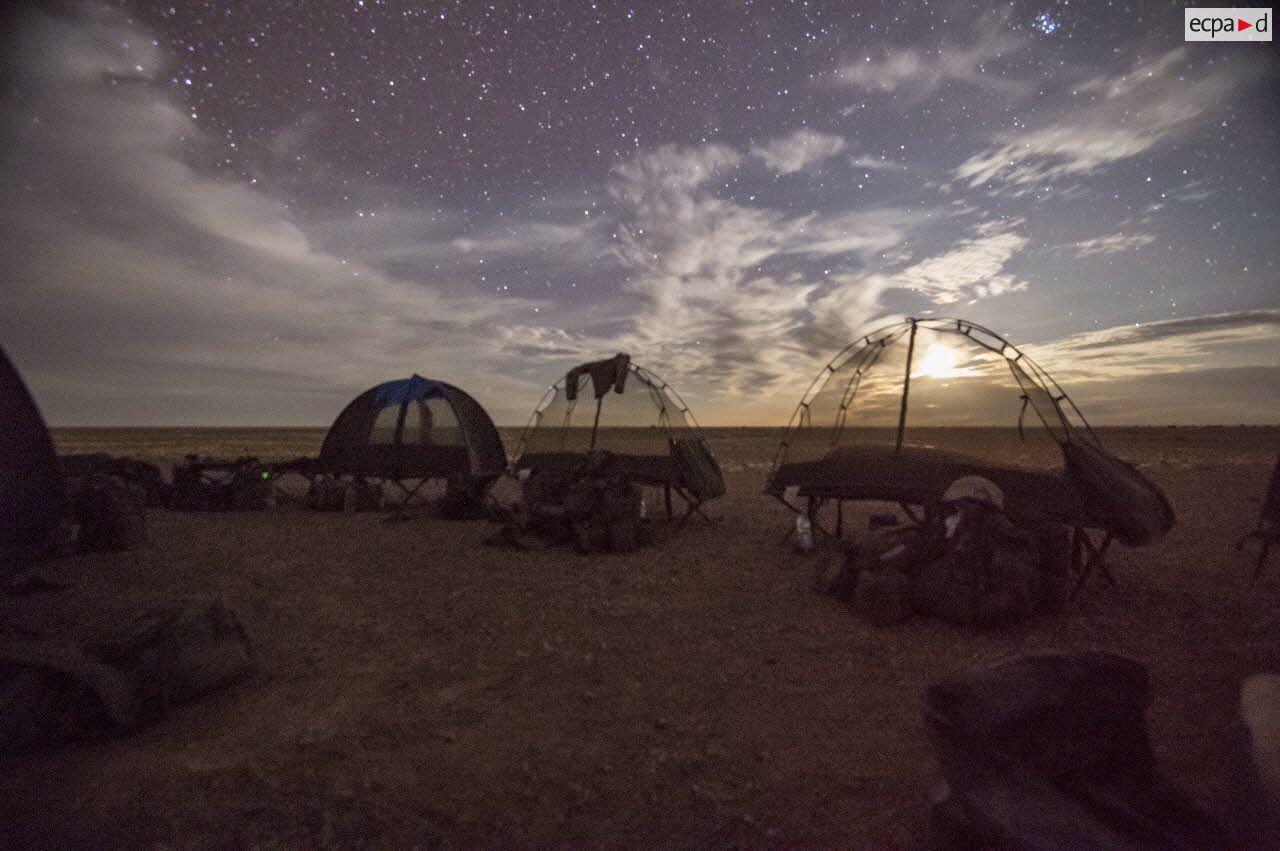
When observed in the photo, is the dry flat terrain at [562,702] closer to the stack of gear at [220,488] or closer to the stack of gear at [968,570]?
the stack of gear at [968,570]

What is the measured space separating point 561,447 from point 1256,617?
10.6 meters

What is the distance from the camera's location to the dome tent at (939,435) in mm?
7359

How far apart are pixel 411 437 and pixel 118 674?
1026 centimetres

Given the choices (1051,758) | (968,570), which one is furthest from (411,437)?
(1051,758)

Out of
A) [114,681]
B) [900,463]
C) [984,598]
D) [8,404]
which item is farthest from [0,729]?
[900,463]

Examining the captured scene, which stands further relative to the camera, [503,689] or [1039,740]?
[503,689]

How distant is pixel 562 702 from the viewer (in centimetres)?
442

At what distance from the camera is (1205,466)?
78.3 ft

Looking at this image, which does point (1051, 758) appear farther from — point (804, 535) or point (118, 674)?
point (804, 535)

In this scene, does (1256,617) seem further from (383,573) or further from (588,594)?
(383,573)

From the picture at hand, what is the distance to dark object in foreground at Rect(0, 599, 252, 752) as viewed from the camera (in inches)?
139

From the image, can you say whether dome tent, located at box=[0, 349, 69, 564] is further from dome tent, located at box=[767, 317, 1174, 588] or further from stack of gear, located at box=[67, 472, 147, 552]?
dome tent, located at box=[767, 317, 1174, 588]

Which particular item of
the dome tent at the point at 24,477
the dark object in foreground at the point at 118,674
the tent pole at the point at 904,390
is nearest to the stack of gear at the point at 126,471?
Answer: the dome tent at the point at 24,477

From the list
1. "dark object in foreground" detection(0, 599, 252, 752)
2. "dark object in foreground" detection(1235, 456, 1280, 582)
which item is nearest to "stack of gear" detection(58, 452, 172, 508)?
"dark object in foreground" detection(0, 599, 252, 752)
